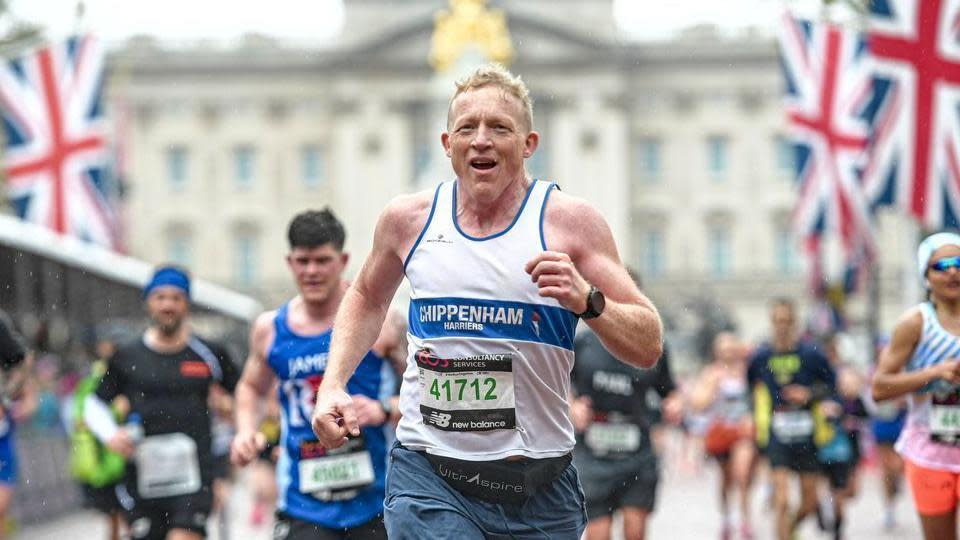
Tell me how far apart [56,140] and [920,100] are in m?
9.41

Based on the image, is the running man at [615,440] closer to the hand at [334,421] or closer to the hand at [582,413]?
the hand at [582,413]

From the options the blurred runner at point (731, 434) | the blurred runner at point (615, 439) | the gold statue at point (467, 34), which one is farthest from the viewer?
the gold statue at point (467, 34)

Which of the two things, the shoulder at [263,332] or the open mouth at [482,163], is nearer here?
the open mouth at [482,163]

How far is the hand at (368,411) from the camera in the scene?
6.49 m

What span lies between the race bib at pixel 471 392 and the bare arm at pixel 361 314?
0.82ft

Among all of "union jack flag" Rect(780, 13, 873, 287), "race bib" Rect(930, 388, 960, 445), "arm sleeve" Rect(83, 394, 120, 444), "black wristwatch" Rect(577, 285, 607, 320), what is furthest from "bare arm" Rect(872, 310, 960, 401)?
"union jack flag" Rect(780, 13, 873, 287)

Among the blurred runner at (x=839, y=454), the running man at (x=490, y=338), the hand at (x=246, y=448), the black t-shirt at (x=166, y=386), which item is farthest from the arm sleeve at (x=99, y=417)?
the blurred runner at (x=839, y=454)

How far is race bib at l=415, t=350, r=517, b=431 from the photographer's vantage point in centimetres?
463

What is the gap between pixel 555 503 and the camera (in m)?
4.79

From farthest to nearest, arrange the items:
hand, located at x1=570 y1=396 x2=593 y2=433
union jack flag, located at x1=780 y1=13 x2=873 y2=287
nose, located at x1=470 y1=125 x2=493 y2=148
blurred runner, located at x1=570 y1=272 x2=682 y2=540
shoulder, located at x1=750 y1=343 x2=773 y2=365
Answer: union jack flag, located at x1=780 y1=13 x2=873 y2=287 → shoulder, located at x1=750 y1=343 x2=773 y2=365 → blurred runner, located at x1=570 y1=272 x2=682 y2=540 → hand, located at x1=570 y1=396 x2=593 y2=433 → nose, located at x1=470 y1=125 x2=493 y2=148

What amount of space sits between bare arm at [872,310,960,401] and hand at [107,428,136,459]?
11.9 ft

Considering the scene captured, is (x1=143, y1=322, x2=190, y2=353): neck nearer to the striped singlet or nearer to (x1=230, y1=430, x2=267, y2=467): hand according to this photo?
(x1=230, y1=430, x2=267, y2=467): hand

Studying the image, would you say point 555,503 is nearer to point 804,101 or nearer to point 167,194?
point 804,101

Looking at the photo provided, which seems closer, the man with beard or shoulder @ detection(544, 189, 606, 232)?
shoulder @ detection(544, 189, 606, 232)
